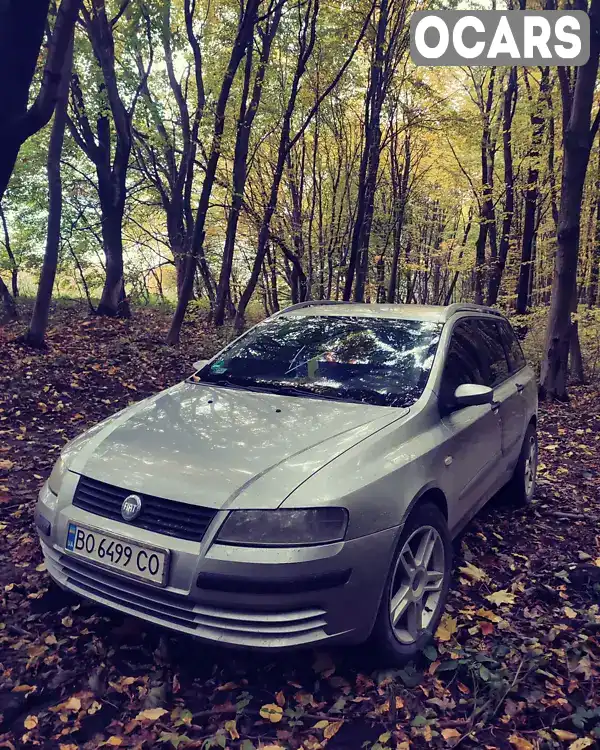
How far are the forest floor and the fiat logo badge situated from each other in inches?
22.8

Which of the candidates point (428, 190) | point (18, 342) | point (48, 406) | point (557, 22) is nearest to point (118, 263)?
point (18, 342)

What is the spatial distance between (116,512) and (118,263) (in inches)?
511

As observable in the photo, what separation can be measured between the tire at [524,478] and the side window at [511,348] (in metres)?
0.58

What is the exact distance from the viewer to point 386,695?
8.43 ft

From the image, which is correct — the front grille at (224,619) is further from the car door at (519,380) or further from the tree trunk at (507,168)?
the tree trunk at (507,168)

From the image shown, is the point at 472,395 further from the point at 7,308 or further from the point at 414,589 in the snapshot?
the point at 7,308

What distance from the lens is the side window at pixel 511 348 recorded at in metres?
5.05

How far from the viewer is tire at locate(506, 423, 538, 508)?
491 cm

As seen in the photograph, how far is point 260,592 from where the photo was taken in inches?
90.0

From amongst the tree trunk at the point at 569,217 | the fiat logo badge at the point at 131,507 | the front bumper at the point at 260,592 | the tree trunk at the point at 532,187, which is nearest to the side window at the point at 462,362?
the front bumper at the point at 260,592

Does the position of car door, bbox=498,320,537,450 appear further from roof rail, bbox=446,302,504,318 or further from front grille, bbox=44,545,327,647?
front grille, bbox=44,545,327,647

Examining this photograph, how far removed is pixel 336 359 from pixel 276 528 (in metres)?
1.58

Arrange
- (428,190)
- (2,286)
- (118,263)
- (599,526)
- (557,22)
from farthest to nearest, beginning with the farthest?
(428,190), (118,263), (2,286), (557,22), (599,526)

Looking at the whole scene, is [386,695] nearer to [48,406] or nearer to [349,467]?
[349,467]
